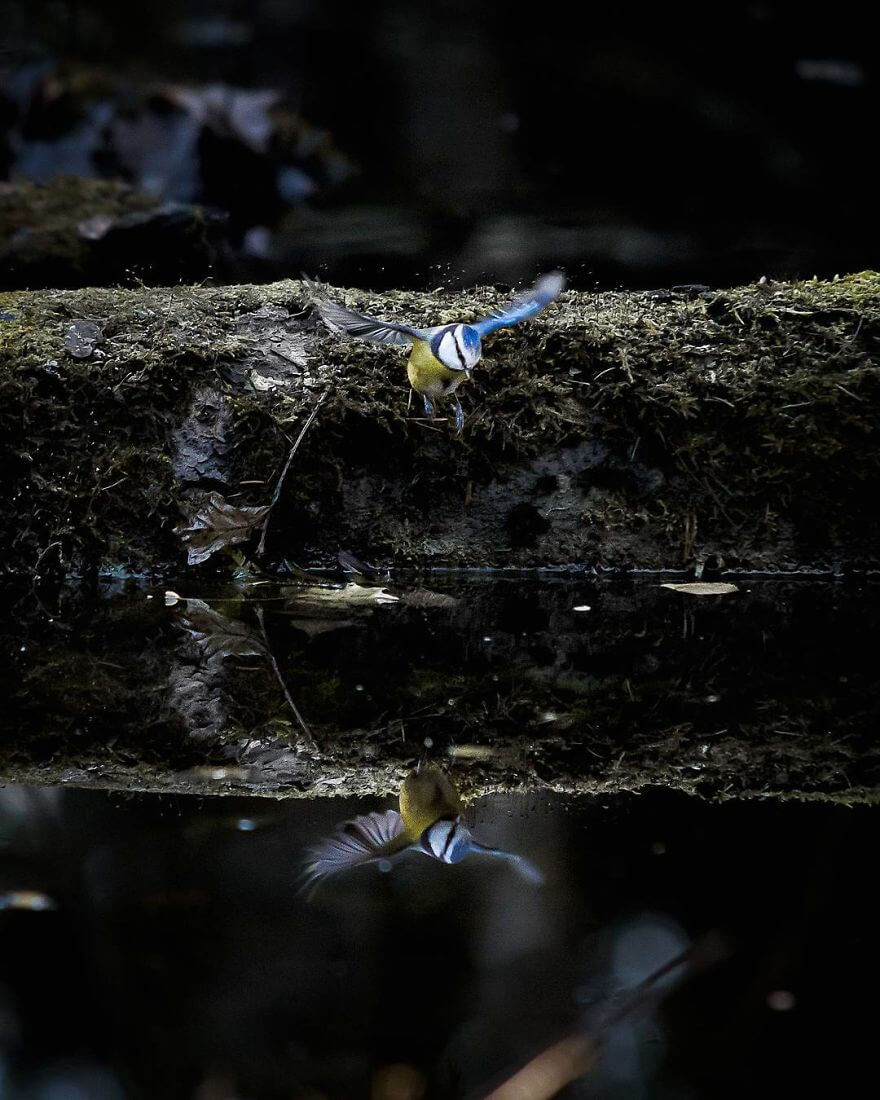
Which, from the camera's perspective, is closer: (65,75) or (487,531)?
(487,531)

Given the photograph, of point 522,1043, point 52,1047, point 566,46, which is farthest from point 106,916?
point 566,46

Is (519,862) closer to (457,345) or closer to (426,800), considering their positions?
(426,800)

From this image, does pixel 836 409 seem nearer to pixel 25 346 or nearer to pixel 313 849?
pixel 313 849

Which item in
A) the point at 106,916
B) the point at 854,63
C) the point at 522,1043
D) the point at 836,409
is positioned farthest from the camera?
the point at 854,63

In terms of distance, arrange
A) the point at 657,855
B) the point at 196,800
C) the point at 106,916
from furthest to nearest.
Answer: the point at 196,800
the point at 657,855
the point at 106,916

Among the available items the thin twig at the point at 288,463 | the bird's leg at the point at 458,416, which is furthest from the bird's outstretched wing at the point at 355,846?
the thin twig at the point at 288,463

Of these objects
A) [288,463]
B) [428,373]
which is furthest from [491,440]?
[288,463]

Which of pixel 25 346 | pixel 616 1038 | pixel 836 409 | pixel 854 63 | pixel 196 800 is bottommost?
pixel 616 1038
